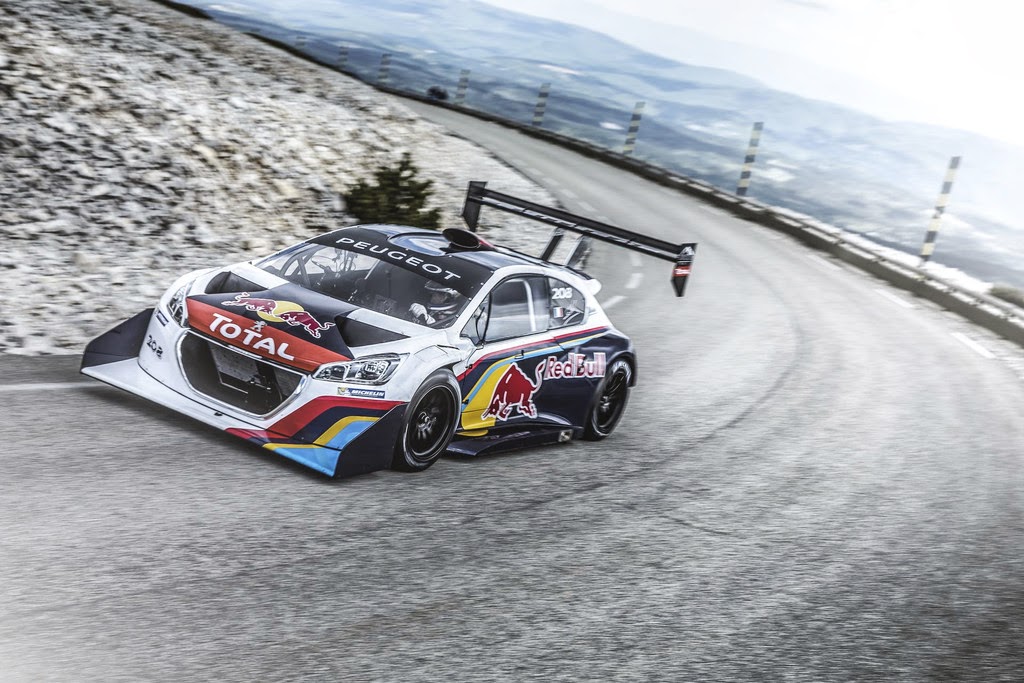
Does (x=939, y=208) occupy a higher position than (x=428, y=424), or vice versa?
(x=939, y=208)

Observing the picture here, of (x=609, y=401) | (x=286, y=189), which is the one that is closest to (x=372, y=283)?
(x=609, y=401)

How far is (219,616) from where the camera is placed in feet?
14.6

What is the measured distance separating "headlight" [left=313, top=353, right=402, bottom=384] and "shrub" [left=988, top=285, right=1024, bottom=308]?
15552 mm

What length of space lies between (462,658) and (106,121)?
10.8 meters

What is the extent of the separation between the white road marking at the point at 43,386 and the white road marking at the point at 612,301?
24.8 feet

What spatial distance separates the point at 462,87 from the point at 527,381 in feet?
98.7

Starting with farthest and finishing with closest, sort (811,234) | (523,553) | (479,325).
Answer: (811,234), (479,325), (523,553)

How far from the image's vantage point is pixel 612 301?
14.2 metres

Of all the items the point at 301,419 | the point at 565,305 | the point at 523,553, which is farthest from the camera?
the point at 565,305

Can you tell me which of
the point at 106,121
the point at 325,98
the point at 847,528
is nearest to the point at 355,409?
the point at 847,528

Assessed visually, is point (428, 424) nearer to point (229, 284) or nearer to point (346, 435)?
point (346, 435)

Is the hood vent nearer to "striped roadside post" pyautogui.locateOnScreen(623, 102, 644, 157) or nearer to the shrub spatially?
the shrub

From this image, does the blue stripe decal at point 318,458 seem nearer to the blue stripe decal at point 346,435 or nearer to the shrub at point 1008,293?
the blue stripe decal at point 346,435

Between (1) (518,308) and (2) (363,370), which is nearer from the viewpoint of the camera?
(2) (363,370)
